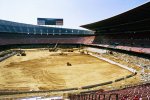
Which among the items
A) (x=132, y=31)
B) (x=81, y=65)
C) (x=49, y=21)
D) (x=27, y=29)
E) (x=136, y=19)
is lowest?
(x=81, y=65)

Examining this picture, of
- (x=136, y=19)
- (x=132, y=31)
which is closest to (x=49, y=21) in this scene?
(x=132, y=31)

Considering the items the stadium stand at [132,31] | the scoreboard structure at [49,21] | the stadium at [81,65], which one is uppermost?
the scoreboard structure at [49,21]

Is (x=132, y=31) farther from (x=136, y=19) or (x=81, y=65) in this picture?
(x=81, y=65)

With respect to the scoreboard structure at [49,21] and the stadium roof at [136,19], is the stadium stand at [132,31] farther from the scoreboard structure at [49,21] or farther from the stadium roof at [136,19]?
the scoreboard structure at [49,21]

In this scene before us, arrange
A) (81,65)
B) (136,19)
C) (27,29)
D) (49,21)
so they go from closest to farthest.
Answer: (81,65) < (136,19) < (49,21) < (27,29)

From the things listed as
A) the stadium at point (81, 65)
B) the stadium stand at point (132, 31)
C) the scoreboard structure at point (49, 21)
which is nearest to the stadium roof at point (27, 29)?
the stadium at point (81, 65)

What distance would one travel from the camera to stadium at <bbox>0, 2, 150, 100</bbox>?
24.0 metres

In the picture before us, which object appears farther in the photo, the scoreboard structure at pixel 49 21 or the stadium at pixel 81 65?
the scoreboard structure at pixel 49 21

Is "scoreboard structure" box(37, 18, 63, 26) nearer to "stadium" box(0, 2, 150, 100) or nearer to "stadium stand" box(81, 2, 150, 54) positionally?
"stadium" box(0, 2, 150, 100)

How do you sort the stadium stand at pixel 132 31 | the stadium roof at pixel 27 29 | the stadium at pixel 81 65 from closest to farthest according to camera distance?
the stadium at pixel 81 65 → the stadium stand at pixel 132 31 → the stadium roof at pixel 27 29

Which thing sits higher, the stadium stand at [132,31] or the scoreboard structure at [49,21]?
the scoreboard structure at [49,21]

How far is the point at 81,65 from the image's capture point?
46938mm

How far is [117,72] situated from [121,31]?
40459mm

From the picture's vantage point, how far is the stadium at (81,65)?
2405cm
